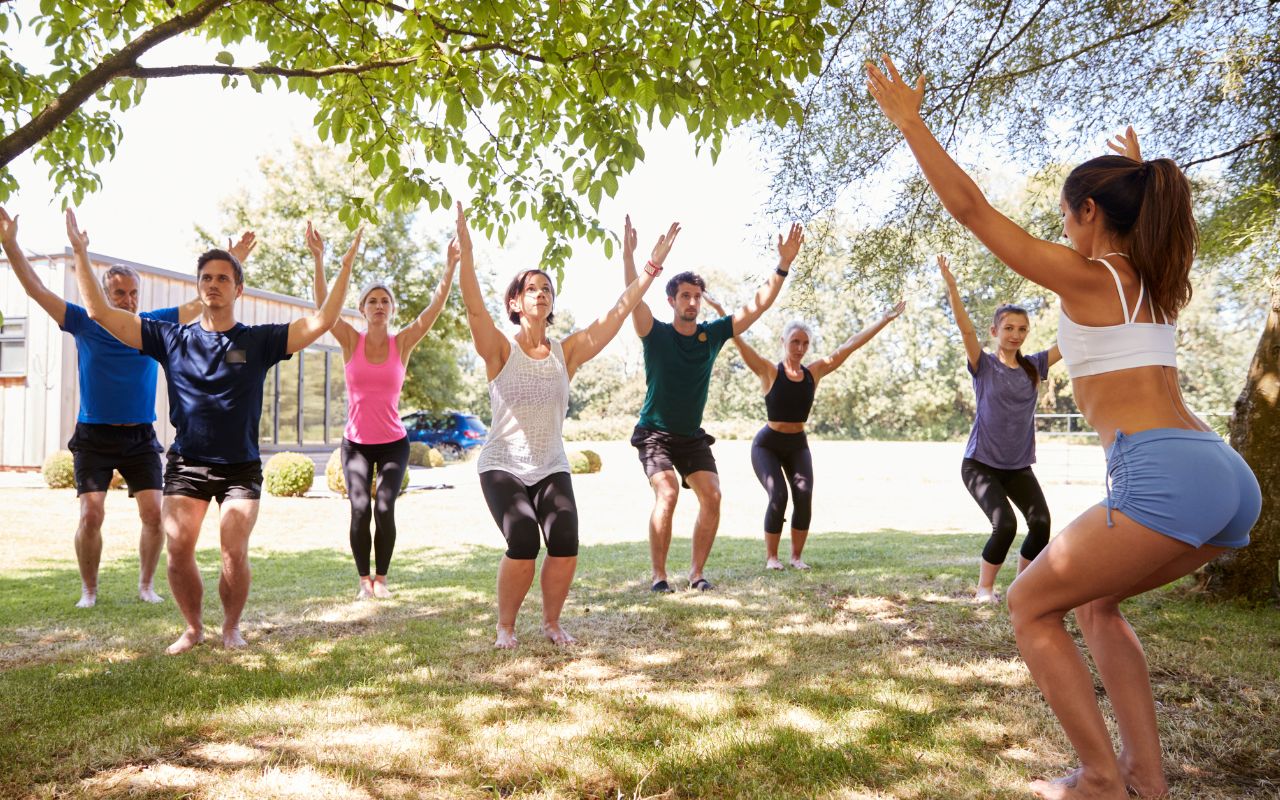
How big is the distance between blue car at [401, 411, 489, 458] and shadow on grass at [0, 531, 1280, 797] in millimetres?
22416

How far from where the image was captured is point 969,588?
20.9ft

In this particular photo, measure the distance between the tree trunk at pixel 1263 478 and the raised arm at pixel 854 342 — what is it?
2.38 metres

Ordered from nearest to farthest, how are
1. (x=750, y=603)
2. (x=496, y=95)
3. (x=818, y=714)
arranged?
(x=818, y=714) < (x=496, y=95) < (x=750, y=603)

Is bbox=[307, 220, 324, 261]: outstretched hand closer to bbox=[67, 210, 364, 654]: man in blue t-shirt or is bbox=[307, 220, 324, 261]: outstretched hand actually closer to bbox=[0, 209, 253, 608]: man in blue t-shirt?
bbox=[67, 210, 364, 654]: man in blue t-shirt

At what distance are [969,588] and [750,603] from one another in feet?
5.73

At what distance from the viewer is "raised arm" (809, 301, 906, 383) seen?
270 inches

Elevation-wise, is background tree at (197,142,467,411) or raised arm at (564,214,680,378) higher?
background tree at (197,142,467,411)

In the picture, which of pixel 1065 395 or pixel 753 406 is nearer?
pixel 1065 395

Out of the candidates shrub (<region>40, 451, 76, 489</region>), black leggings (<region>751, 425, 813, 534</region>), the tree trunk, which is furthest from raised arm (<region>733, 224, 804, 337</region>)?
shrub (<region>40, 451, 76, 489</region>)

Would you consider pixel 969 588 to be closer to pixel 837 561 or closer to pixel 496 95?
pixel 837 561

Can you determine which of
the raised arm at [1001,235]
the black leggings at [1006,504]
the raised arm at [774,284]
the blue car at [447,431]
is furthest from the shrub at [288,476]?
the raised arm at [1001,235]

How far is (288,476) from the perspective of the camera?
1564 centimetres

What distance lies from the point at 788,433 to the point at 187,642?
4790 millimetres

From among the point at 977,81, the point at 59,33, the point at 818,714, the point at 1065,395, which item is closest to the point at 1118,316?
the point at 818,714
